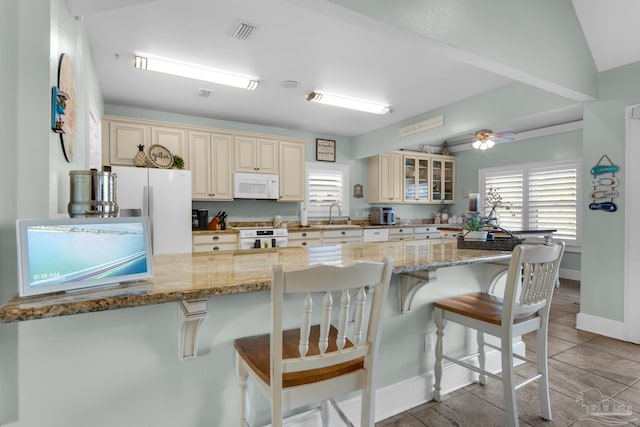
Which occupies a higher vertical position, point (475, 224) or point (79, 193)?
point (79, 193)

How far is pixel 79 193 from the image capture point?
125 centimetres

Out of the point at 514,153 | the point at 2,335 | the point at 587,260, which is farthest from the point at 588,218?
the point at 2,335

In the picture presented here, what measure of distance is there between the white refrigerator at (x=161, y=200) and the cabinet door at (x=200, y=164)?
0.49m

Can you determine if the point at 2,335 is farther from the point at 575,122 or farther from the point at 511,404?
the point at 575,122

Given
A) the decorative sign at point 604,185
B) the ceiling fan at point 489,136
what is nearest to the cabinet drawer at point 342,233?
the ceiling fan at point 489,136

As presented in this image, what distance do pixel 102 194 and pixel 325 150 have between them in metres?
4.64

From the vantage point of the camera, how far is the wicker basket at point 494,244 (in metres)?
2.15

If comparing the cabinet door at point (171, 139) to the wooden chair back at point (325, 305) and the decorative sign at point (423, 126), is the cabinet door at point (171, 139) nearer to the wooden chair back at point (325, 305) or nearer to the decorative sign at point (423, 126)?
the decorative sign at point (423, 126)

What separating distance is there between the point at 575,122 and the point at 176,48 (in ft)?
19.2

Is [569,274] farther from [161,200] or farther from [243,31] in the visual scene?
[161,200]

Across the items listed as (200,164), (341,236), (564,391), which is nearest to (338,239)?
(341,236)

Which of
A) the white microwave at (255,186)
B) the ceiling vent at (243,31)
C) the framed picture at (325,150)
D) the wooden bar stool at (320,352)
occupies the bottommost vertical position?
the wooden bar stool at (320,352)

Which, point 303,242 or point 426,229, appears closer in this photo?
point 303,242

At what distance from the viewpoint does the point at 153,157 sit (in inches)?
152
